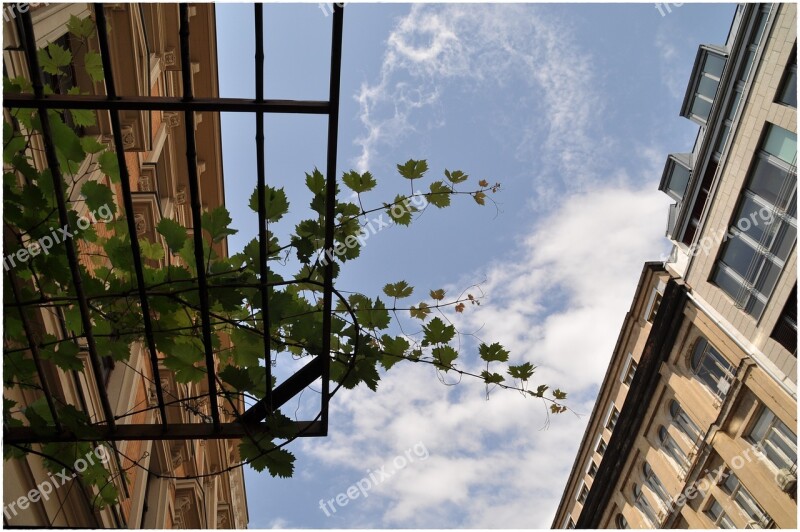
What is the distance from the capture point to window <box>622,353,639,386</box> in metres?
26.7

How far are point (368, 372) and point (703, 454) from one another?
21244 mm

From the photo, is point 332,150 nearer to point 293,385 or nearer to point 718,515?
point 293,385

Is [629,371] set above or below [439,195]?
above

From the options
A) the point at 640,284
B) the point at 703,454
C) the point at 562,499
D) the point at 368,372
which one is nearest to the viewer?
the point at 368,372

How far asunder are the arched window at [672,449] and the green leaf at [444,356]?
2158cm

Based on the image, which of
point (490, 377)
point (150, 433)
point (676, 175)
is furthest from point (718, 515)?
point (150, 433)

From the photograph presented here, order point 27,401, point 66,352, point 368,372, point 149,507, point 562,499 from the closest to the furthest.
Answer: point 66,352
point 368,372
point 27,401
point 149,507
point 562,499

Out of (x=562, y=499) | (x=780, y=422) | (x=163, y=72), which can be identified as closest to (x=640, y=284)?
(x=780, y=422)

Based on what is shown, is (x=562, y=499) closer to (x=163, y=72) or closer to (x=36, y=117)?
(x=163, y=72)

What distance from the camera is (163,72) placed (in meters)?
13.1

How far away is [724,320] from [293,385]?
19.7 m

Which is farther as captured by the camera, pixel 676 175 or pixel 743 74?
pixel 676 175

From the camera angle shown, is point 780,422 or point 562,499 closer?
point 780,422

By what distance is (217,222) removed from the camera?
11.4 feet
